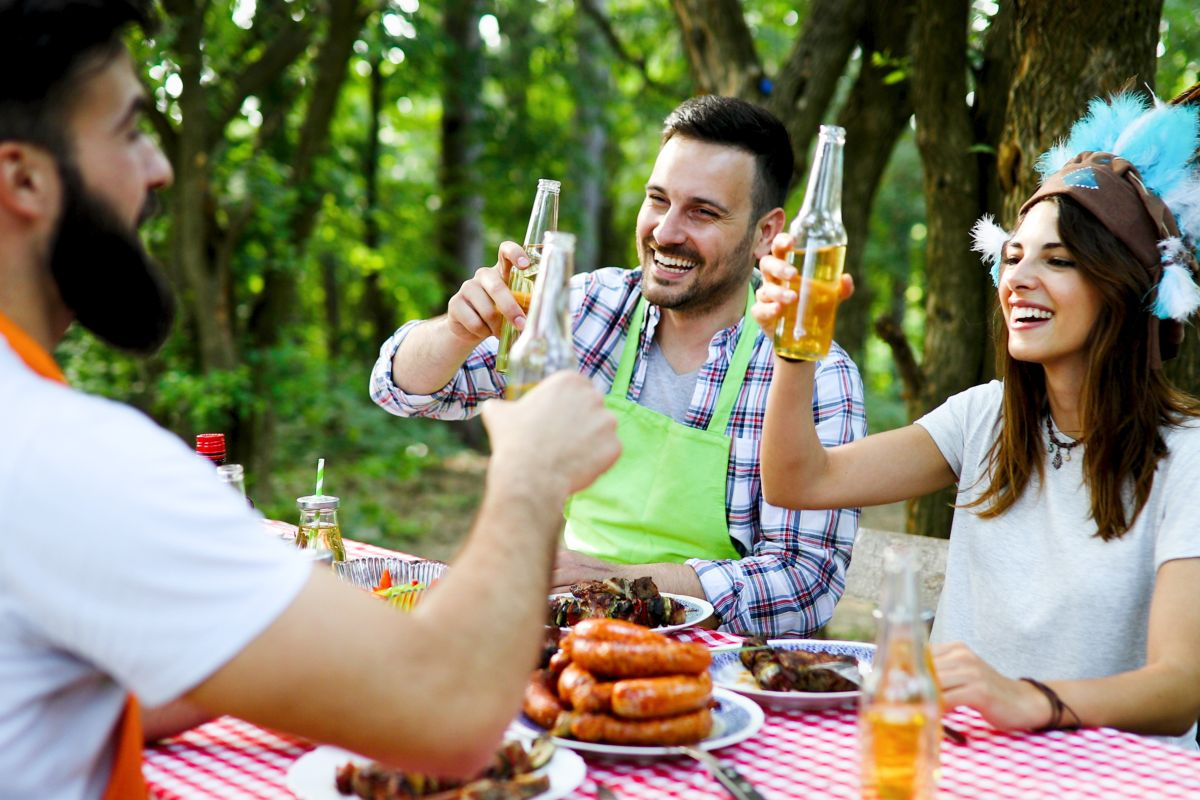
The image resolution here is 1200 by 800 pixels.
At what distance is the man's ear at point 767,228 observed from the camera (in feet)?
11.8

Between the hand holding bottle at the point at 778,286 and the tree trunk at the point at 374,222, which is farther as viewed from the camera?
the tree trunk at the point at 374,222

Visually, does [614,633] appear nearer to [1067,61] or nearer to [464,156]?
[1067,61]

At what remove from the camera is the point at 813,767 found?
177 centimetres

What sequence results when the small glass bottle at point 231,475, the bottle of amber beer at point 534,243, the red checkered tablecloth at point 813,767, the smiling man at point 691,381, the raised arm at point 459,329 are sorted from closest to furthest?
the red checkered tablecloth at point 813,767 → the small glass bottle at point 231,475 → the bottle of amber beer at point 534,243 → the raised arm at point 459,329 → the smiling man at point 691,381

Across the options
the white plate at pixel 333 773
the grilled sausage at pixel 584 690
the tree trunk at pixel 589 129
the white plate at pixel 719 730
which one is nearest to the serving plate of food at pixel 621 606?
the white plate at pixel 719 730

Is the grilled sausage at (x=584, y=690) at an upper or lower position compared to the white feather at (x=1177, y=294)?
lower

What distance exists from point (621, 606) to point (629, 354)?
4.23ft

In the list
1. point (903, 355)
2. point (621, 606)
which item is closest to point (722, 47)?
point (903, 355)

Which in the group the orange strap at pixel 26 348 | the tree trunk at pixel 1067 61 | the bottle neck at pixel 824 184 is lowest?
the orange strap at pixel 26 348

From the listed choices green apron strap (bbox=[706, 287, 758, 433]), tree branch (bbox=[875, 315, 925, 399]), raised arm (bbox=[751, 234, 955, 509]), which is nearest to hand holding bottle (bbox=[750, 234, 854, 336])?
raised arm (bbox=[751, 234, 955, 509])

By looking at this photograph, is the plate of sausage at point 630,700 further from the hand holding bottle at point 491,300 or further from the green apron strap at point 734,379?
the green apron strap at point 734,379

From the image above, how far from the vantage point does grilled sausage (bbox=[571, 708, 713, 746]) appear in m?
1.73

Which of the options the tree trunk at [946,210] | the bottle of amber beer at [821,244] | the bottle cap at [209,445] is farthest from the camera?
the tree trunk at [946,210]

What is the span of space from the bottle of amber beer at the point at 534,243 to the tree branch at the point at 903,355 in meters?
1.87
